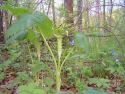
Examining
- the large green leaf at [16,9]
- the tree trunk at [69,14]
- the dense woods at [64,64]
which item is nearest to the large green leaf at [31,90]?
the dense woods at [64,64]

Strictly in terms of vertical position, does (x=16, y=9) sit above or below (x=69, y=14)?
below

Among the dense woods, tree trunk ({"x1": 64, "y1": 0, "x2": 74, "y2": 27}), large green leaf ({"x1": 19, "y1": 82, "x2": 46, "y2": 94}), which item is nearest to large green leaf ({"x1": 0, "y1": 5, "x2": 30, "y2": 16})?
the dense woods

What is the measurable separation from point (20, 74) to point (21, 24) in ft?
3.90

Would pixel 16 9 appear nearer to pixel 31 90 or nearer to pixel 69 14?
pixel 31 90

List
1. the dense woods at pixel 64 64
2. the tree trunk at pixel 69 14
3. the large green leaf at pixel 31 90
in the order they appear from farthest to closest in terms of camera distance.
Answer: the tree trunk at pixel 69 14 < the dense woods at pixel 64 64 < the large green leaf at pixel 31 90

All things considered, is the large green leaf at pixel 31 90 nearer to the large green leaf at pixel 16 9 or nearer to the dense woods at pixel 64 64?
the dense woods at pixel 64 64

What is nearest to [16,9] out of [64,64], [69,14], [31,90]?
[31,90]

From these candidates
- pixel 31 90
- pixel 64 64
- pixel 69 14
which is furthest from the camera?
pixel 69 14

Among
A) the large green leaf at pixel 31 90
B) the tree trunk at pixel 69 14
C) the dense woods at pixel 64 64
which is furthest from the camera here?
the tree trunk at pixel 69 14

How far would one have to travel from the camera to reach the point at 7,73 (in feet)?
12.5

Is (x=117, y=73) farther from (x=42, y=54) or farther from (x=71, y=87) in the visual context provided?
(x=42, y=54)

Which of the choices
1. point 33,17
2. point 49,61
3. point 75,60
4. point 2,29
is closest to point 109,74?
point 75,60

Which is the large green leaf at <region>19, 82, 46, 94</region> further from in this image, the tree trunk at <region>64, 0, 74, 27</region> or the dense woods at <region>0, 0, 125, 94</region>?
the tree trunk at <region>64, 0, 74, 27</region>

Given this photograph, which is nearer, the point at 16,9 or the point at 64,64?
the point at 16,9
